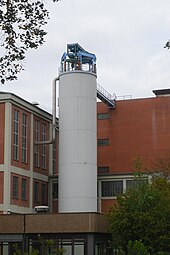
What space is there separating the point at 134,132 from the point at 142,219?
95.6 ft

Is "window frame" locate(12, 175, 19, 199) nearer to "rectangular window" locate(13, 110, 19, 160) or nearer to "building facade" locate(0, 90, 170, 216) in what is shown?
"building facade" locate(0, 90, 170, 216)

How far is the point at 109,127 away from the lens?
66.7 metres

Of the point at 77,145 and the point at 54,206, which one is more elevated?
the point at 77,145

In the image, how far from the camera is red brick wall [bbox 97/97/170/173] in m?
63.7

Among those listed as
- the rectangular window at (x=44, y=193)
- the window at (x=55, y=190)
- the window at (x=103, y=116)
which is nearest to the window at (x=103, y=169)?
the window at (x=103, y=116)

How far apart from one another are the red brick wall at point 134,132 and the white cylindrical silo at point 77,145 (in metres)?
10.0

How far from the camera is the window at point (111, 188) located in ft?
195

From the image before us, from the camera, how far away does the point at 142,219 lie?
36.4 metres

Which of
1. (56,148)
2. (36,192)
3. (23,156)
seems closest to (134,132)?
(56,148)

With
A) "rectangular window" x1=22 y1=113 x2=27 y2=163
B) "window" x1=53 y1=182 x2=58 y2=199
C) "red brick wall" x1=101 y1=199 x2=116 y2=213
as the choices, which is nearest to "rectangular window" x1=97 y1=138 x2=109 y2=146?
"window" x1=53 y1=182 x2=58 y2=199

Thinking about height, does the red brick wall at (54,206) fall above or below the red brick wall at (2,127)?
below

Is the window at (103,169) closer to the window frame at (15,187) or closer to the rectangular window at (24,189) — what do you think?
the rectangular window at (24,189)

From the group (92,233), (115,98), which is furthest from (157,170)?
(92,233)

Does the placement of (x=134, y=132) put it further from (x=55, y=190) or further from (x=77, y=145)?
(x=77, y=145)
